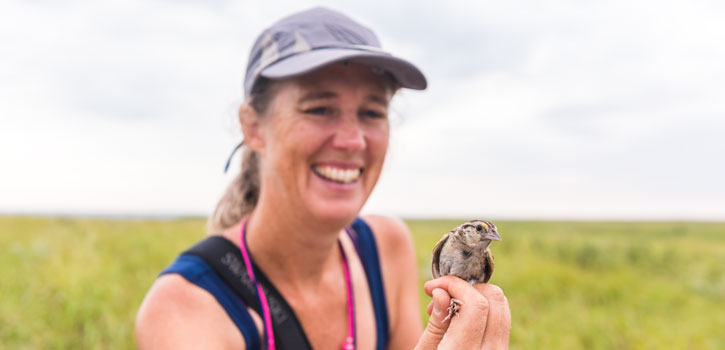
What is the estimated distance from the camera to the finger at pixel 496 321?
2.00 meters

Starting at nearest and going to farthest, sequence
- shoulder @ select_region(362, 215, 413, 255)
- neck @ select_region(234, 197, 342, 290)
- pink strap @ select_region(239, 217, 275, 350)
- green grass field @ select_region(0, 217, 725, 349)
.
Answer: pink strap @ select_region(239, 217, 275, 350), neck @ select_region(234, 197, 342, 290), shoulder @ select_region(362, 215, 413, 255), green grass field @ select_region(0, 217, 725, 349)

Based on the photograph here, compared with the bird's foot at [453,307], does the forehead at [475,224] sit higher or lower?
higher

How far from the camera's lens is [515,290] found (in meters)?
9.45

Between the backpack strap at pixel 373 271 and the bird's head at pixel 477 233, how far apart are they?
2.29 meters

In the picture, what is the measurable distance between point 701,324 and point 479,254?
333 inches

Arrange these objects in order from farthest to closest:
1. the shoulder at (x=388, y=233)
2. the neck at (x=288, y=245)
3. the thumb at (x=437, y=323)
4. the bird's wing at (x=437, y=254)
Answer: the shoulder at (x=388, y=233) < the neck at (x=288, y=245) < the bird's wing at (x=437, y=254) < the thumb at (x=437, y=323)

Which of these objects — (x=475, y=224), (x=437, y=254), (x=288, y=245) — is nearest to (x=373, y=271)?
(x=288, y=245)

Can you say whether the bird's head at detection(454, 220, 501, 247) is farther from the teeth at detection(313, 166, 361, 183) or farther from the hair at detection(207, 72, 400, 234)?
the hair at detection(207, 72, 400, 234)

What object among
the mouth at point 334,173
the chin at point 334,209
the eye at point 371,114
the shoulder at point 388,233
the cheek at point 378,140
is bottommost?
the shoulder at point 388,233

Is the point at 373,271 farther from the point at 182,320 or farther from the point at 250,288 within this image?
the point at 182,320

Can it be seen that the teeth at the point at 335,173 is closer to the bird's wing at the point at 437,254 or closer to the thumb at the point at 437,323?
the bird's wing at the point at 437,254

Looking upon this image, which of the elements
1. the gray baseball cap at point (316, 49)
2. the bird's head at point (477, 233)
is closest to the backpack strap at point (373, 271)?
the gray baseball cap at point (316, 49)

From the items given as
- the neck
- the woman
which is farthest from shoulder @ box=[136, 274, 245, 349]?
the neck

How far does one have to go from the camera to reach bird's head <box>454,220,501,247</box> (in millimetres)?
1889
